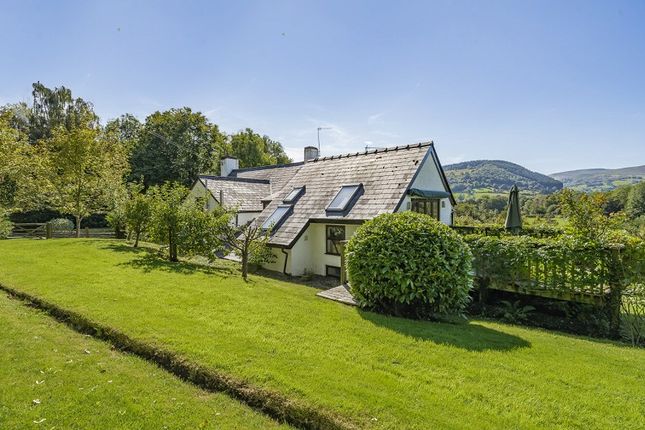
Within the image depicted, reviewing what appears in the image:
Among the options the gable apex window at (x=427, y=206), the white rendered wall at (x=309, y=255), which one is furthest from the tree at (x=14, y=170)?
the gable apex window at (x=427, y=206)

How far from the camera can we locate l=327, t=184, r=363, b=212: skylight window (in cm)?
1519

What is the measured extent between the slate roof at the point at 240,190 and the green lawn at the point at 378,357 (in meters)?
14.8

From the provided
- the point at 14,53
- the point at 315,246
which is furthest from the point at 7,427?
the point at 14,53

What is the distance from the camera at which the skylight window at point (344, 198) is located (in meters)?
15.2

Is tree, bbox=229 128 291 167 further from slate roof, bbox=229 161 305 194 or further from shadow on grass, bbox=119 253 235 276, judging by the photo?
shadow on grass, bbox=119 253 235 276

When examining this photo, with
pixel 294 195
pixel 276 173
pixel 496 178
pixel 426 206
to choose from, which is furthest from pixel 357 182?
pixel 496 178

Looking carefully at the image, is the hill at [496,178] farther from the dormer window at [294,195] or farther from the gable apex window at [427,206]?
the dormer window at [294,195]

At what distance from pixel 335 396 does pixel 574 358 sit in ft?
14.1

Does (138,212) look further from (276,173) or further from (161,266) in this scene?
(276,173)

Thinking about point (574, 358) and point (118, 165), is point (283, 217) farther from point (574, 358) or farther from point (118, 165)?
point (118, 165)

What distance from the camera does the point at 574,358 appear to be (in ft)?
18.4

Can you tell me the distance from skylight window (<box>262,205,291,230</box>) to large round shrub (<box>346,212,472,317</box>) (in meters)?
8.83

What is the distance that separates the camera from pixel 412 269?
309 inches

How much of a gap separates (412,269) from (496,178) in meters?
96.7
